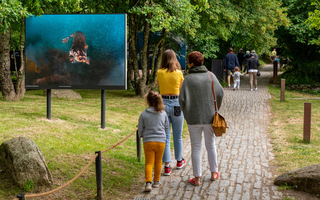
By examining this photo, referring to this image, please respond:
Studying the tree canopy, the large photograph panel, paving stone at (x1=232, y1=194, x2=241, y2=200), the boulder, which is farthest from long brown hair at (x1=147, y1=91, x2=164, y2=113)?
the tree canopy

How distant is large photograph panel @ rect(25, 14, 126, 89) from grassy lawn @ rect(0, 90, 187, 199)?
1094 mm

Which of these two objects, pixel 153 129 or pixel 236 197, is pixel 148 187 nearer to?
pixel 153 129

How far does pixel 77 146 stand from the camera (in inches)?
272

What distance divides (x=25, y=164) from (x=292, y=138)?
20.4 feet

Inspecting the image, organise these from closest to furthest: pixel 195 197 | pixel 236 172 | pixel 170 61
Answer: pixel 195 197 < pixel 170 61 < pixel 236 172

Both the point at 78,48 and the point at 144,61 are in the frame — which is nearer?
the point at 78,48

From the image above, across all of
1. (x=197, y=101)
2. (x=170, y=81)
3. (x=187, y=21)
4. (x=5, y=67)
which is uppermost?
(x=187, y=21)

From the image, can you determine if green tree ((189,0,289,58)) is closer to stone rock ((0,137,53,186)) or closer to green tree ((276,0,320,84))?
green tree ((276,0,320,84))

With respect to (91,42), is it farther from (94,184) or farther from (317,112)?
(317,112)

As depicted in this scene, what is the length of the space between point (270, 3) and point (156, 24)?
7.36 metres

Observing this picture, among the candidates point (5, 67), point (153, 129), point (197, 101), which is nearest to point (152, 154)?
point (153, 129)

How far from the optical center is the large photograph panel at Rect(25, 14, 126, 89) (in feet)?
28.8

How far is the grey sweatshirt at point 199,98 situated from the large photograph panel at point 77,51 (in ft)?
12.8

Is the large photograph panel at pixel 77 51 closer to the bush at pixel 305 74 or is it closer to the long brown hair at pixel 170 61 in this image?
the long brown hair at pixel 170 61
